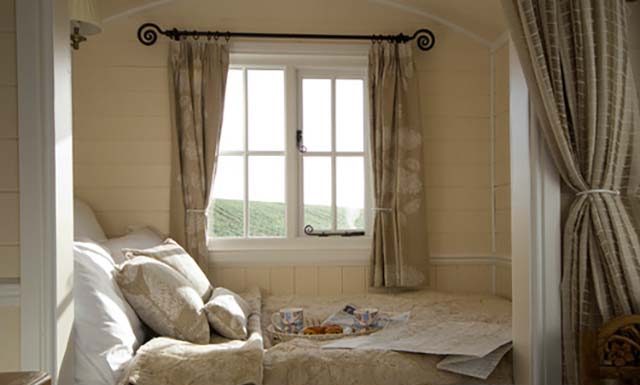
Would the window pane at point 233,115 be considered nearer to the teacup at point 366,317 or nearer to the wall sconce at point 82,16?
the wall sconce at point 82,16

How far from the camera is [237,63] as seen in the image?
386cm

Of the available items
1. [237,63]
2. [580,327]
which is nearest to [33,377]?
[580,327]

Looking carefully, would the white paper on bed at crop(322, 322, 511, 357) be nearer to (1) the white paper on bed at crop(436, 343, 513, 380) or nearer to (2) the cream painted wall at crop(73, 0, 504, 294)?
(1) the white paper on bed at crop(436, 343, 513, 380)

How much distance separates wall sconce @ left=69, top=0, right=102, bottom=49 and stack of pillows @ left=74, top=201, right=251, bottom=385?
0.98 meters

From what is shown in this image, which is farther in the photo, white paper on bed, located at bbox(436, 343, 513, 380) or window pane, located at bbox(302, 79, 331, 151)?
window pane, located at bbox(302, 79, 331, 151)

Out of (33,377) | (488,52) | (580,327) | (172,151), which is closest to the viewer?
(33,377)

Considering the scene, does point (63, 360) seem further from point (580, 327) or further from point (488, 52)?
point (488, 52)

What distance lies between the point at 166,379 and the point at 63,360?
321 mm

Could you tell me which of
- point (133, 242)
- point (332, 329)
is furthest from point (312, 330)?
point (133, 242)

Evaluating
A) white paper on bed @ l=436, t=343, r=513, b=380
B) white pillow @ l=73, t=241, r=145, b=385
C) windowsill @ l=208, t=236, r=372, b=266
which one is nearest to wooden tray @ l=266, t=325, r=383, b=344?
white paper on bed @ l=436, t=343, r=513, b=380

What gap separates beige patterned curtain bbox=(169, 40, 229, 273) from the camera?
3.65m

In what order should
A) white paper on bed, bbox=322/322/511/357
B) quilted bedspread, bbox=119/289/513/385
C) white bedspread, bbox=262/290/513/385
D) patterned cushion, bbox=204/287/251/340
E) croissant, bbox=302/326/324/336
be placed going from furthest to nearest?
1. croissant, bbox=302/326/324/336
2. patterned cushion, bbox=204/287/251/340
3. white paper on bed, bbox=322/322/511/357
4. white bedspread, bbox=262/290/513/385
5. quilted bedspread, bbox=119/289/513/385

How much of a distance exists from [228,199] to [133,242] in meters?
0.74

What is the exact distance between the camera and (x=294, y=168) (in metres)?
3.88
